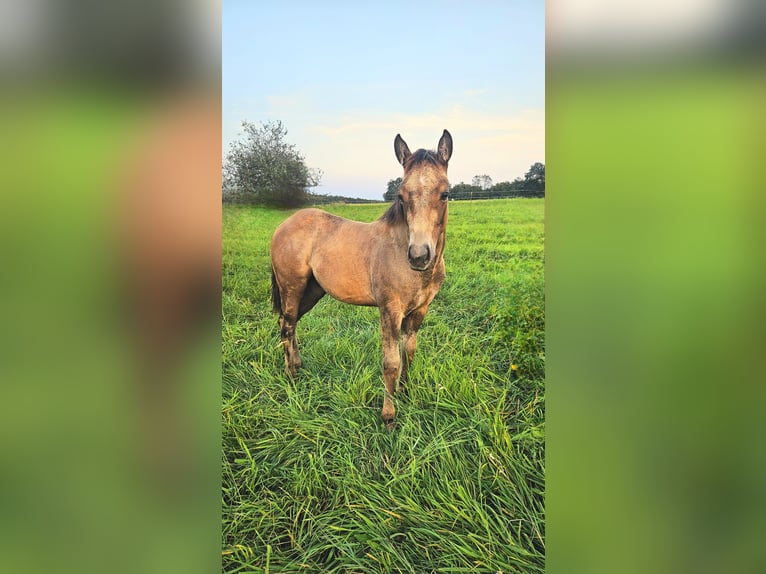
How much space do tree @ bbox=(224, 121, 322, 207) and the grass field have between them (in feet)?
0.39

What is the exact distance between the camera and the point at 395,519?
204cm

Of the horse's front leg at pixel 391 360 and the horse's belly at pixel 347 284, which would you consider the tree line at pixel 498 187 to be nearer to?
the horse's belly at pixel 347 284

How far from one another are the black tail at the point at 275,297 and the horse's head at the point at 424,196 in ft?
2.45

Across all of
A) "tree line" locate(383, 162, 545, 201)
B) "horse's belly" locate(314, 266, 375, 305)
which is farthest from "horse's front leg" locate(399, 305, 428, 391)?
"tree line" locate(383, 162, 545, 201)

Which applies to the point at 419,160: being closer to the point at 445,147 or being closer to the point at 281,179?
the point at 445,147

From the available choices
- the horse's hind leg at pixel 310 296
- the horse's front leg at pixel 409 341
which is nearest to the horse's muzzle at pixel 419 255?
the horse's front leg at pixel 409 341

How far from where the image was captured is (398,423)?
2191mm

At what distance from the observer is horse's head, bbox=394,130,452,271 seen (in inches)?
80.0

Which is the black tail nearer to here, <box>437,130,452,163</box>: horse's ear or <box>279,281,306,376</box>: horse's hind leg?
<box>279,281,306,376</box>: horse's hind leg

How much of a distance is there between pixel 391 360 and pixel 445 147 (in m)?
1.08

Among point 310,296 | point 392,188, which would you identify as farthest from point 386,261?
point 310,296
